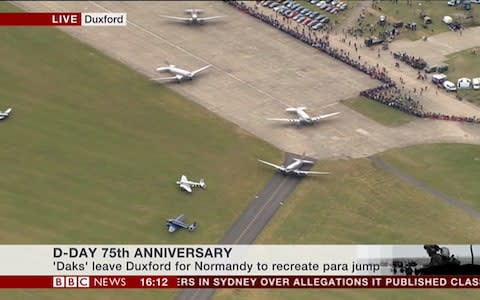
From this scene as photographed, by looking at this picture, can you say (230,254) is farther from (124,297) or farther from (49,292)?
(49,292)

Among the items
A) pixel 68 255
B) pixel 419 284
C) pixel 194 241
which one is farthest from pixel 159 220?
pixel 419 284

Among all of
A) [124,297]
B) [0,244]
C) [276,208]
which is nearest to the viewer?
[124,297]

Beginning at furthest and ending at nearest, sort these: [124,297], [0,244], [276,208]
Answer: [276,208] < [0,244] < [124,297]

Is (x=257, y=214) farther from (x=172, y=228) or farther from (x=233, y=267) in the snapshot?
(x=233, y=267)

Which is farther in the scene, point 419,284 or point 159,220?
point 159,220

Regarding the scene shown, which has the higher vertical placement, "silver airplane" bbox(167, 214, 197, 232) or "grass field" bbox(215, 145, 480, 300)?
"grass field" bbox(215, 145, 480, 300)

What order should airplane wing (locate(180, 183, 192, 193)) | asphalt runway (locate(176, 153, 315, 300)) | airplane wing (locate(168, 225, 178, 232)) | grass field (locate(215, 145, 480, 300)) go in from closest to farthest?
1. airplane wing (locate(168, 225, 178, 232))
2. asphalt runway (locate(176, 153, 315, 300))
3. grass field (locate(215, 145, 480, 300))
4. airplane wing (locate(180, 183, 192, 193))

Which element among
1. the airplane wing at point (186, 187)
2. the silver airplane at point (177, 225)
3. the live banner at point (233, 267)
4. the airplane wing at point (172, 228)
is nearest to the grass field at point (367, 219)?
the live banner at point (233, 267)

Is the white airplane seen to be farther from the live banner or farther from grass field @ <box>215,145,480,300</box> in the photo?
the live banner

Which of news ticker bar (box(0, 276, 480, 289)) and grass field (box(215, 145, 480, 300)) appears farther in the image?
grass field (box(215, 145, 480, 300))

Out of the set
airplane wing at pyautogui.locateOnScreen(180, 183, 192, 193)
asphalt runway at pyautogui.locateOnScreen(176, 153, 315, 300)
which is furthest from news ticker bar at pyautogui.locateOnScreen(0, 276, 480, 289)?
airplane wing at pyautogui.locateOnScreen(180, 183, 192, 193)
